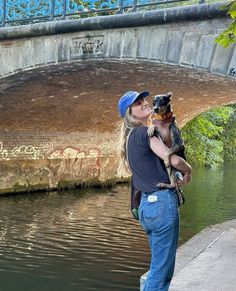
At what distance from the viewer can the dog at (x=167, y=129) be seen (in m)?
3.31

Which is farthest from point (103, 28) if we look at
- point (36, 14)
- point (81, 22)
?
point (36, 14)

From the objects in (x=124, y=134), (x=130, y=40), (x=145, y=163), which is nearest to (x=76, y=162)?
(x=130, y=40)

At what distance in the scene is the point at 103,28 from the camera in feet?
31.4

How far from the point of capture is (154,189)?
3.36 meters

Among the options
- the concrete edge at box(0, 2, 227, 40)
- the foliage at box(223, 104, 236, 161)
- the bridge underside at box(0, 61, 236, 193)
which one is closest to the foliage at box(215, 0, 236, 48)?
the concrete edge at box(0, 2, 227, 40)

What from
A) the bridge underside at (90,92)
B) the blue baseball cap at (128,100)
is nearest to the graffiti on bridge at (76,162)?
the bridge underside at (90,92)

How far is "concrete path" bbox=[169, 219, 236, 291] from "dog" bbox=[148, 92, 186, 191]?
1428 mm

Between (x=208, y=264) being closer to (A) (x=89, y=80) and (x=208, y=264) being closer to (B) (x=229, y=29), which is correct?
(B) (x=229, y=29)

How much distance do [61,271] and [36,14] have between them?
5.58 metres

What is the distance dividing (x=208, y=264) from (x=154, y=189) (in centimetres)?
223

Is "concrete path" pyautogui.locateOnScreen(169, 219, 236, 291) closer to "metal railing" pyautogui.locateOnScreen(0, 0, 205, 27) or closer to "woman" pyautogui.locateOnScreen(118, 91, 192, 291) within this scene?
"woman" pyautogui.locateOnScreen(118, 91, 192, 291)

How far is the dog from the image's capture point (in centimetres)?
331

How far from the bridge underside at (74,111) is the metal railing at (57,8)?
932 millimetres

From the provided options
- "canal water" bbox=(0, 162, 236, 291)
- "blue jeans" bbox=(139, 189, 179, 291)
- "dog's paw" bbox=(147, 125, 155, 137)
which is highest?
"dog's paw" bbox=(147, 125, 155, 137)
